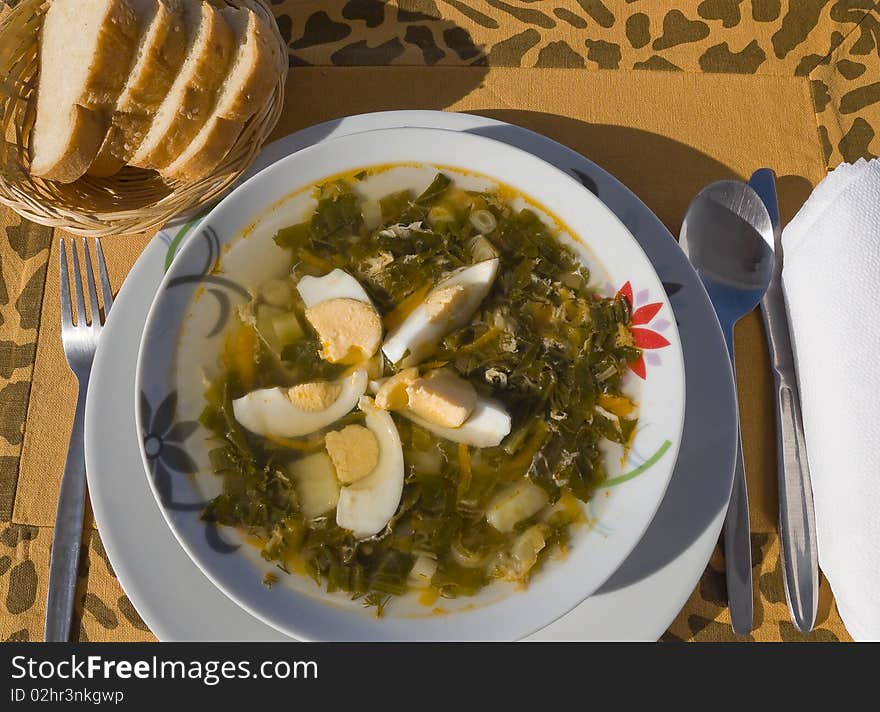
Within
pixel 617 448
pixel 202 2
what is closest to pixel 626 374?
pixel 617 448

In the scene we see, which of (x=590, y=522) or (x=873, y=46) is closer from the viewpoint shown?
(x=590, y=522)

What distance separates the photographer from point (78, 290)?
5.92 feet

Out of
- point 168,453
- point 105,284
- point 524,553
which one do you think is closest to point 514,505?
point 524,553

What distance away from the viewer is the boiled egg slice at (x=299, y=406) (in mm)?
1630

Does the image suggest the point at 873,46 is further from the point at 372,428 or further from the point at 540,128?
the point at 372,428

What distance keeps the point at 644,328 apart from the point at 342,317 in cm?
74

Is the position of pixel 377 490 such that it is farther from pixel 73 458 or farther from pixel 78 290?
pixel 78 290

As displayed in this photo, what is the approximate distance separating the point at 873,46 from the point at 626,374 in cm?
144

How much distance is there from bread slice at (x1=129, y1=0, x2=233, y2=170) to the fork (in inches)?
13.9

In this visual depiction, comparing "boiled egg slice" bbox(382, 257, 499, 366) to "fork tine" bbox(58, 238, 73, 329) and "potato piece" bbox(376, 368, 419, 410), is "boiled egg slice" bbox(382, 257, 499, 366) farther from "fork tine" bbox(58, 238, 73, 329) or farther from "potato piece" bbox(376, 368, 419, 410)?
"fork tine" bbox(58, 238, 73, 329)

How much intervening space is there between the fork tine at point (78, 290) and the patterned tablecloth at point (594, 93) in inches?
3.6

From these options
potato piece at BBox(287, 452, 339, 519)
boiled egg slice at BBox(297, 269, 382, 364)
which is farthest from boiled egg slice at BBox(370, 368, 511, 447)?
potato piece at BBox(287, 452, 339, 519)
